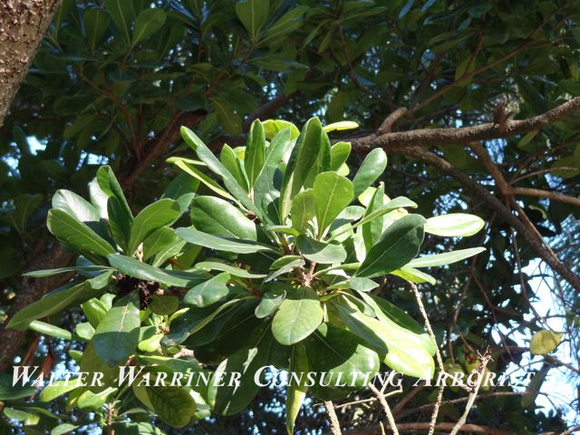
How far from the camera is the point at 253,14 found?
2426mm

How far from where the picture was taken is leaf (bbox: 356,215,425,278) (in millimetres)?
1105

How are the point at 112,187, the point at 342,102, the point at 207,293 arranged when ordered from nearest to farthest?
the point at 207,293
the point at 112,187
the point at 342,102

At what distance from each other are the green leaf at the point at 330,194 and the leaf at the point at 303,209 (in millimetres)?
11

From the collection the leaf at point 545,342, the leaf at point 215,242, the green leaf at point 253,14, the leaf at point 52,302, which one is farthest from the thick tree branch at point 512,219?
the leaf at point 52,302

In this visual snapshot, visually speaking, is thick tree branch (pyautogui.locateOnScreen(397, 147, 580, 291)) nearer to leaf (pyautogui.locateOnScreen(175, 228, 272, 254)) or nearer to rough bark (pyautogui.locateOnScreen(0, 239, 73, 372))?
rough bark (pyautogui.locateOnScreen(0, 239, 73, 372))

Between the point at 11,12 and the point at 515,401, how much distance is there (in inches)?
93.3

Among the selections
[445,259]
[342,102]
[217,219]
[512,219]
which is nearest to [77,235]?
[217,219]

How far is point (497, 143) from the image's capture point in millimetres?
3691

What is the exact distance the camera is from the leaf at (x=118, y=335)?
3.64 feet


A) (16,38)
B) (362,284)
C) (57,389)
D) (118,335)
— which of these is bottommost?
(57,389)

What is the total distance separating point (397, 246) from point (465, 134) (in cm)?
103

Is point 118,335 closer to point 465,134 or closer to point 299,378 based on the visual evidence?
point 299,378

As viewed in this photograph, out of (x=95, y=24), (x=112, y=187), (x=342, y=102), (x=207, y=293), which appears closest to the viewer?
(x=207, y=293)

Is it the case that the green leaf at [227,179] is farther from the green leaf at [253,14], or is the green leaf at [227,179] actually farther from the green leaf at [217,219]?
the green leaf at [253,14]
